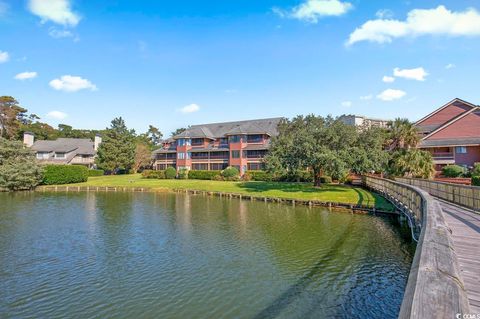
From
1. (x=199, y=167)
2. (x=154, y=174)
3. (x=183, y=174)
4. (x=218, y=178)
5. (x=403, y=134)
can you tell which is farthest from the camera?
(x=199, y=167)

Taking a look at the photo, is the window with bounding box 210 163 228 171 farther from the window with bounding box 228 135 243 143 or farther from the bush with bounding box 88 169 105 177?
the bush with bounding box 88 169 105 177

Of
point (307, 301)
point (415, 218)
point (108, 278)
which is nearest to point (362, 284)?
point (307, 301)

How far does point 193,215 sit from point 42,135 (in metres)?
98.3

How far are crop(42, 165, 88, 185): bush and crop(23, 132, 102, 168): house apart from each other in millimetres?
20439

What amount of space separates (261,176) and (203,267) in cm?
4054

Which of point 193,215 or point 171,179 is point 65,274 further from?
point 171,179

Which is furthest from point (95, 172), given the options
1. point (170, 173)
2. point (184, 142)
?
point (184, 142)

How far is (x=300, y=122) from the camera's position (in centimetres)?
5053

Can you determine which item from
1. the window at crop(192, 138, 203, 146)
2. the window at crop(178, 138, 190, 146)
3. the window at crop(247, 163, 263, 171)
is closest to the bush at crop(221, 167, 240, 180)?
the window at crop(247, 163, 263, 171)

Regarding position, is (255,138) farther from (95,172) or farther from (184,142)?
(95,172)

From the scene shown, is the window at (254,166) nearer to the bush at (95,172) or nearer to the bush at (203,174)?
the bush at (203,174)

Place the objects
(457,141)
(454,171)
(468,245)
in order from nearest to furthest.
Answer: (468,245)
(454,171)
(457,141)

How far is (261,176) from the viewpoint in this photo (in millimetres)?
55375

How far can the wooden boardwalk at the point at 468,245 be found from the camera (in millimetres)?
5867
